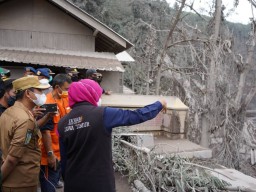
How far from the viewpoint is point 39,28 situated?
31.4 feet

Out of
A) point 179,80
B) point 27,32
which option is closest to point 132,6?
point 179,80

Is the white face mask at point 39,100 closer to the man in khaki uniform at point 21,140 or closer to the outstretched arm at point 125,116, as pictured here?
the man in khaki uniform at point 21,140

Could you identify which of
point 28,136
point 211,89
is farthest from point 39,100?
point 211,89

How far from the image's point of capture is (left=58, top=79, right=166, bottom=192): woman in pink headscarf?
2631 mm

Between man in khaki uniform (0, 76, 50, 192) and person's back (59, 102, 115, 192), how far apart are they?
43 centimetres

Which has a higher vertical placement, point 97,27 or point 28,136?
point 97,27

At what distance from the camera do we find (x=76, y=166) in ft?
9.08

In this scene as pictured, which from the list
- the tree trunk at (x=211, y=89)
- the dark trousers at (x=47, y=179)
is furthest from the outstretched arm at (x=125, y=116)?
the tree trunk at (x=211, y=89)

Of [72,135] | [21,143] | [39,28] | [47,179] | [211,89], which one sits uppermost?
[39,28]

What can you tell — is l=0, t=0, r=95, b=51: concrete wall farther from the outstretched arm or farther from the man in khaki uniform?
the outstretched arm

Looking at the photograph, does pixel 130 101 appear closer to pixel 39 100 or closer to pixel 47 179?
pixel 47 179

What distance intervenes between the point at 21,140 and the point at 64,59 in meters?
6.28

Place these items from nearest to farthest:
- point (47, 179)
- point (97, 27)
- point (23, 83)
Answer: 1. point (23, 83)
2. point (47, 179)
3. point (97, 27)

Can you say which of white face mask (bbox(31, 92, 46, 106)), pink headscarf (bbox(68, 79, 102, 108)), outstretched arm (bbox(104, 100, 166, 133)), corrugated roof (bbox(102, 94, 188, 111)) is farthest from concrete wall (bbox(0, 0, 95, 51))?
outstretched arm (bbox(104, 100, 166, 133))
